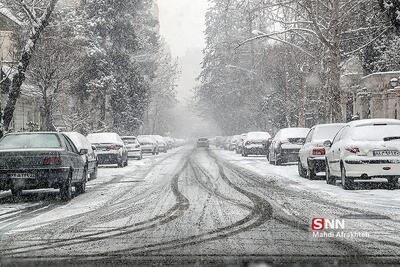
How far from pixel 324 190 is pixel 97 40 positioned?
33285mm

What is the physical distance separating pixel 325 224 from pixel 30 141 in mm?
7756

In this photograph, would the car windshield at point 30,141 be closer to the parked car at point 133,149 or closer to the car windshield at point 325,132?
the car windshield at point 325,132

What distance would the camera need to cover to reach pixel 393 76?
33562mm

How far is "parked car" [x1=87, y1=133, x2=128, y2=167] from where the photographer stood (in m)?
28.5

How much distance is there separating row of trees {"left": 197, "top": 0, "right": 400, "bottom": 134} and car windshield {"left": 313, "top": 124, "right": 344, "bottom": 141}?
3.35 m

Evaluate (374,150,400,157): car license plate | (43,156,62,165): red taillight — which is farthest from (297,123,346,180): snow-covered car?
(43,156,62,165): red taillight

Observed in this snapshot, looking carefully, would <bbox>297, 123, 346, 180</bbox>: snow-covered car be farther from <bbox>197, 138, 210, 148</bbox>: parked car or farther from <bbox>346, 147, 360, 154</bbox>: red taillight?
<bbox>197, 138, 210, 148</bbox>: parked car

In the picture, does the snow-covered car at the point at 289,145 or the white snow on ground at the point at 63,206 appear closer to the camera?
the white snow on ground at the point at 63,206

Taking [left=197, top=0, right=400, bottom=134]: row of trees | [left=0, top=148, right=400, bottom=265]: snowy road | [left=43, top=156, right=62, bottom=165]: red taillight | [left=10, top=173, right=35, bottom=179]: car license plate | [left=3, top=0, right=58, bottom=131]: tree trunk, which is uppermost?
[left=197, top=0, right=400, bottom=134]: row of trees

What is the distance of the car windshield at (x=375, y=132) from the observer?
1491 centimetres

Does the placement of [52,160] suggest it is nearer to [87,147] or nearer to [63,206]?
[63,206]

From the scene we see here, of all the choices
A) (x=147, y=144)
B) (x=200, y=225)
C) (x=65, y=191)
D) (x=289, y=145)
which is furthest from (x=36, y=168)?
(x=147, y=144)

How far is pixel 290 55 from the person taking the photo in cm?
4122

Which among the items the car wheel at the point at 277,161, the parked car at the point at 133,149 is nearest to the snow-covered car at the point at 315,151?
the car wheel at the point at 277,161
